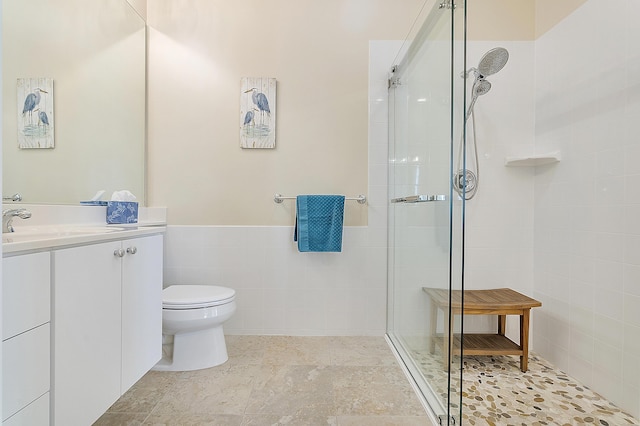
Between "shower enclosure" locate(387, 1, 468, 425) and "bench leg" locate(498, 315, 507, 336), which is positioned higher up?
→ "shower enclosure" locate(387, 1, 468, 425)

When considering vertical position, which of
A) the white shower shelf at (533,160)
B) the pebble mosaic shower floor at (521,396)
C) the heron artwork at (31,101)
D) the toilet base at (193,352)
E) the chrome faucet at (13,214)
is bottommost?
the pebble mosaic shower floor at (521,396)

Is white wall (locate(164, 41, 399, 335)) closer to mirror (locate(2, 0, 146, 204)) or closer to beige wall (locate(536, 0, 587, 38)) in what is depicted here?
mirror (locate(2, 0, 146, 204))

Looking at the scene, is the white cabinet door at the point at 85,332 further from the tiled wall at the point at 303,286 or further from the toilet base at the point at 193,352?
the tiled wall at the point at 303,286

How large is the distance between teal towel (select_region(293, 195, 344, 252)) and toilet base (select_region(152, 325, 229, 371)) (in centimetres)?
73

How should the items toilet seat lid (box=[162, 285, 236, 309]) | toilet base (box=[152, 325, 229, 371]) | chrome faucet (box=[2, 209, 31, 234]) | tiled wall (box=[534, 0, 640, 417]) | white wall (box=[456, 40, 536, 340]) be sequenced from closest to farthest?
chrome faucet (box=[2, 209, 31, 234])
tiled wall (box=[534, 0, 640, 417])
toilet seat lid (box=[162, 285, 236, 309])
toilet base (box=[152, 325, 229, 371])
white wall (box=[456, 40, 536, 340])

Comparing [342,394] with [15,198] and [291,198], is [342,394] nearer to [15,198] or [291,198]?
[291,198]

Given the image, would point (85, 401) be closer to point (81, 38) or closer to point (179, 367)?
point (179, 367)

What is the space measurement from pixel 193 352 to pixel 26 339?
1035mm

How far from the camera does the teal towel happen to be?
2131 mm

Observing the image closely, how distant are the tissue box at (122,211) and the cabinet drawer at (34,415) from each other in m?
1.04

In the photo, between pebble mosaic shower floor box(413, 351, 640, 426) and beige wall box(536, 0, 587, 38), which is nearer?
pebble mosaic shower floor box(413, 351, 640, 426)

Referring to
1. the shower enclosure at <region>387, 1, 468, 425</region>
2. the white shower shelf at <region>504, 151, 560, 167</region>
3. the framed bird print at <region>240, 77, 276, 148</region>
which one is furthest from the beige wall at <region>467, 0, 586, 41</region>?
the framed bird print at <region>240, 77, 276, 148</region>

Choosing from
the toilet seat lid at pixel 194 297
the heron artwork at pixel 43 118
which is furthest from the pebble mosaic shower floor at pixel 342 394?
the heron artwork at pixel 43 118

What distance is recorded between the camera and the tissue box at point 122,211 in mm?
1766
